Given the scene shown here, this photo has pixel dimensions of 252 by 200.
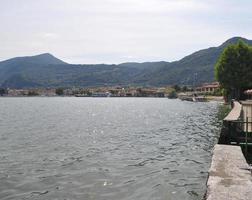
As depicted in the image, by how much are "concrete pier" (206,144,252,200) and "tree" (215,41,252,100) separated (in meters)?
77.2

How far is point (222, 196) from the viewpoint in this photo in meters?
12.1

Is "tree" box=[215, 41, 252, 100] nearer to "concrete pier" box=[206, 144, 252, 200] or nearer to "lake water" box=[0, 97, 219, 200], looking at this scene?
"lake water" box=[0, 97, 219, 200]

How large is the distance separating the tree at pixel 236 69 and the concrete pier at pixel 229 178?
77.2 meters

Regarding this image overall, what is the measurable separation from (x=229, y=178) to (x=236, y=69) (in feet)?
273

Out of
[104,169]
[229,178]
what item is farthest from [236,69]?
[229,178]

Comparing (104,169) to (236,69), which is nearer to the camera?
(104,169)

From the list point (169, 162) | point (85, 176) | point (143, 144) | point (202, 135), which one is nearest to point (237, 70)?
point (202, 135)

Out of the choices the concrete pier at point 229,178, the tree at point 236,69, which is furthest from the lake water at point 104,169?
the tree at point 236,69

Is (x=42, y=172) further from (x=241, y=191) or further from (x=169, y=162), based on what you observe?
(x=241, y=191)

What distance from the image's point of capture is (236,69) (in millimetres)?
94125

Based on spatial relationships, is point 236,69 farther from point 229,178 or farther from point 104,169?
point 229,178

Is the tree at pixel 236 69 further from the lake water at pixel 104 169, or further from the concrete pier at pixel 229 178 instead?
the concrete pier at pixel 229 178

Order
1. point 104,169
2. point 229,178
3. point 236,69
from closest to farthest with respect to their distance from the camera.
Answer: point 229,178 < point 104,169 < point 236,69

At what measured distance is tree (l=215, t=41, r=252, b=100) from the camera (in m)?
93.9
